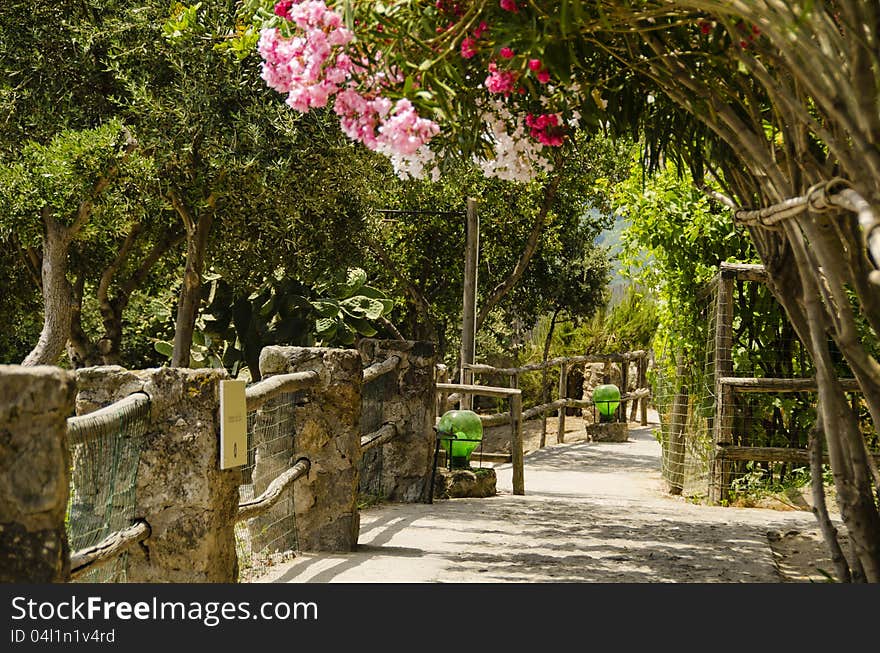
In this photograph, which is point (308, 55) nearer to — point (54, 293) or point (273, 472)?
point (273, 472)

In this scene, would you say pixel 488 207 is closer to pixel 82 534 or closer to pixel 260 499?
pixel 260 499

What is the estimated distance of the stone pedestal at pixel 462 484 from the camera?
8.81 metres

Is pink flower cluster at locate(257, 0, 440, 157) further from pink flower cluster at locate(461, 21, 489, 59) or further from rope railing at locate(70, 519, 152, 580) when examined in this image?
rope railing at locate(70, 519, 152, 580)

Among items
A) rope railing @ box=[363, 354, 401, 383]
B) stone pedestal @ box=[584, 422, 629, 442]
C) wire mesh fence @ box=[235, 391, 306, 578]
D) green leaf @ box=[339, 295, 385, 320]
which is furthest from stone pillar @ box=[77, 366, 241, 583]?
stone pedestal @ box=[584, 422, 629, 442]

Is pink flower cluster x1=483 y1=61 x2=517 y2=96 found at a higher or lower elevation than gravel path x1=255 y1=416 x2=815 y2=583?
higher

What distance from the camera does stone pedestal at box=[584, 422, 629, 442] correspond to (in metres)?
16.9

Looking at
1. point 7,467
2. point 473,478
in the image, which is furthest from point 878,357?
point 7,467

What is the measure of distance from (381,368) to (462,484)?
1.59 meters

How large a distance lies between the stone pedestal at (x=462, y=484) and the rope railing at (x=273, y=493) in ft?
9.69

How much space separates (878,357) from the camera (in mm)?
8461

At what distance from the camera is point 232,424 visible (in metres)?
4.16

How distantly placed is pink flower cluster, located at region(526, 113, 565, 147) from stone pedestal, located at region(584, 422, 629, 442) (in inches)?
512

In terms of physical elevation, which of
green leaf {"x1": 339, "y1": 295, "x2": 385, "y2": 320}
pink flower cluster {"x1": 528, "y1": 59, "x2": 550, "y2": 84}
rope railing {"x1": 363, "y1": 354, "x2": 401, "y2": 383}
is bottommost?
rope railing {"x1": 363, "y1": 354, "x2": 401, "y2": 383}

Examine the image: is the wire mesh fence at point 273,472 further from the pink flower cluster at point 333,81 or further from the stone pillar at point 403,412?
the pink flower cluster at point 333,81
